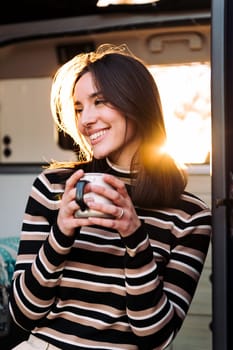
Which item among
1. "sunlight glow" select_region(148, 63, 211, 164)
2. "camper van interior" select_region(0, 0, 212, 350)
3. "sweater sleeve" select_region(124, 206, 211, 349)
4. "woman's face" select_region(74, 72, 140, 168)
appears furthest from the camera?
"sunlight glow" select_region(148, 63, 211, 164)

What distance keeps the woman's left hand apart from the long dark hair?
24cm

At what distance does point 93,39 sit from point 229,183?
2965 mm

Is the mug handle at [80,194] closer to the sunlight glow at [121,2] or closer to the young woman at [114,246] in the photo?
the young woman at [114,246]

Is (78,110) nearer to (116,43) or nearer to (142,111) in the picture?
(142,111)

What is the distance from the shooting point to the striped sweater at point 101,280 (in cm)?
144

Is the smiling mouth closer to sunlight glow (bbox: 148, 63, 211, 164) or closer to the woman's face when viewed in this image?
the woman's face

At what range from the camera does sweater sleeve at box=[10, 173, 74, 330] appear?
1437 millimetres

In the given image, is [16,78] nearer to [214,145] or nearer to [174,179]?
[174,179]

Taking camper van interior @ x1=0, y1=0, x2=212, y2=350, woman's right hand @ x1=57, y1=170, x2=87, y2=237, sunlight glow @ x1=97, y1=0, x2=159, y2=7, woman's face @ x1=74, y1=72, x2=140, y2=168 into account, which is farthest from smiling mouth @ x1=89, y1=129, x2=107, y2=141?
sunlight glow @ x1=97, y1=0, x2=159, y2=7

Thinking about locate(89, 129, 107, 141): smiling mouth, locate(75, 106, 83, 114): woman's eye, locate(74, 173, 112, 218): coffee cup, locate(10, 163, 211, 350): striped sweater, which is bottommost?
locate(10, 163, 211, 350): striped sweater

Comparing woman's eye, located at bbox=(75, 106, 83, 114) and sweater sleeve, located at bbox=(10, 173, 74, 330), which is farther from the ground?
woman's eye, located at bbox=(75, 106, 83, 114)

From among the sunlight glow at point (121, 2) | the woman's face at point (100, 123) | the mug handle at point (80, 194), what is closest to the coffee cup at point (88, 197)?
the mug handle at point (80, 194)

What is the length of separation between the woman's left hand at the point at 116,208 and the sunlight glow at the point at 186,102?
2.74 metres

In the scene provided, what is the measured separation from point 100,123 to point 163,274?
389 millimetres
